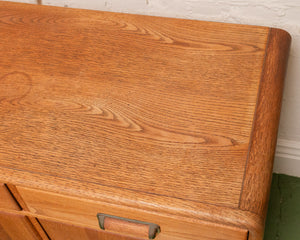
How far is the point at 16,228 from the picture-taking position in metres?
0.85

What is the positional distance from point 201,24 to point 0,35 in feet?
1.66

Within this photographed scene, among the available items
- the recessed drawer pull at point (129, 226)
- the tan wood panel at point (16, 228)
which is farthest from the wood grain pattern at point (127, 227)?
the tan wood panel at point (16, 228)

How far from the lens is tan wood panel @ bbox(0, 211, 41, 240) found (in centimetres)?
80

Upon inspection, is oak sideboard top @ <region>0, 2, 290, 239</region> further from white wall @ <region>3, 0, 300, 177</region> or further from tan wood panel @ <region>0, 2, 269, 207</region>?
white wall @ <region>3, 0, 300, 177</region>

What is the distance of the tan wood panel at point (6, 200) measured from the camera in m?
0.68

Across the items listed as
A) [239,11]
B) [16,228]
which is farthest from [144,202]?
[239,11]

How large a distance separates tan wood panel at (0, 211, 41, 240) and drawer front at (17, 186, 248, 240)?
0.33 feet

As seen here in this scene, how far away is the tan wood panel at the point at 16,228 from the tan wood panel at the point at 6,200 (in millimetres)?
44

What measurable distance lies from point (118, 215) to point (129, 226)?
0.03 metres

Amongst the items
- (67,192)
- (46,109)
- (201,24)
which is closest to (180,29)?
(201,24)

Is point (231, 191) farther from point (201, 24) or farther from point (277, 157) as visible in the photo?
point (277, 157)

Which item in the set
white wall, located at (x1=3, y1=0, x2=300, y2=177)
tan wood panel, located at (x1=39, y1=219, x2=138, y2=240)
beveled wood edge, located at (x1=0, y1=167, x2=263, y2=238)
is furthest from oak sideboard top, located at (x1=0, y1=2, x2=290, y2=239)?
tan wood panel, located at (x1=39, y1=219, x2=138, y2=240)

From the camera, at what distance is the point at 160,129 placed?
67cm

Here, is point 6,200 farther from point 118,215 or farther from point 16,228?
point 118,215
